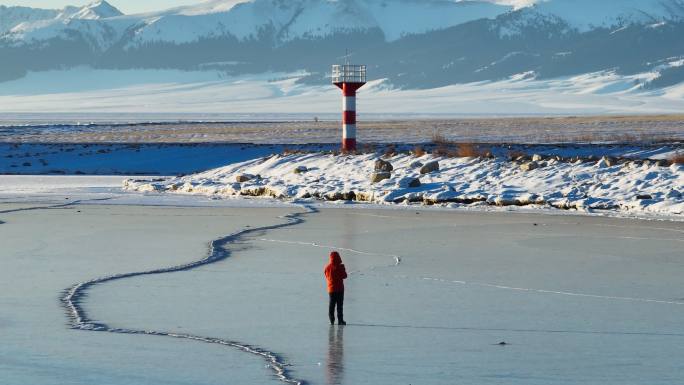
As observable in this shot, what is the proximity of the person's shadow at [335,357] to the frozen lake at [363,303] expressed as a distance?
0.08 feet

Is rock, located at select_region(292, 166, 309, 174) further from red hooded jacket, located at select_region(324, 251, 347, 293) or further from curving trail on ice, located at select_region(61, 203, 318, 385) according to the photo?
red hooded jacket, located at select_region(324, 251, 347, 293)

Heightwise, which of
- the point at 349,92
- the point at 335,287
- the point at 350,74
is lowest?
the point at 335,287

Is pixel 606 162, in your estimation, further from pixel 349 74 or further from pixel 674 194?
pixel 349 74

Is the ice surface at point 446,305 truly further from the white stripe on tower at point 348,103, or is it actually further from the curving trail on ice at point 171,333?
the white stripe on tower at point 348,103

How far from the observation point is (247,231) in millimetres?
21141

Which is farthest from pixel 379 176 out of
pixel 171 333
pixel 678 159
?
pixel 171 333

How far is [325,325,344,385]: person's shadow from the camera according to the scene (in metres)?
10.7

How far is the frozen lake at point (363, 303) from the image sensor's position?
11.1 meters

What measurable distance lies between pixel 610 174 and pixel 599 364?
54.5 ft

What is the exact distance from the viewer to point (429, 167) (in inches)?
1196

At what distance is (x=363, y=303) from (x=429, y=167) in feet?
54.0

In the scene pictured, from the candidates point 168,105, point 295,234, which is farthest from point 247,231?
point 168,105

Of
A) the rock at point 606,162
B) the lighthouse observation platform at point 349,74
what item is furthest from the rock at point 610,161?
the lighthouse observation platform at point 349,74

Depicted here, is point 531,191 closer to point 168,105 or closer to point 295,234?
point 295,234
